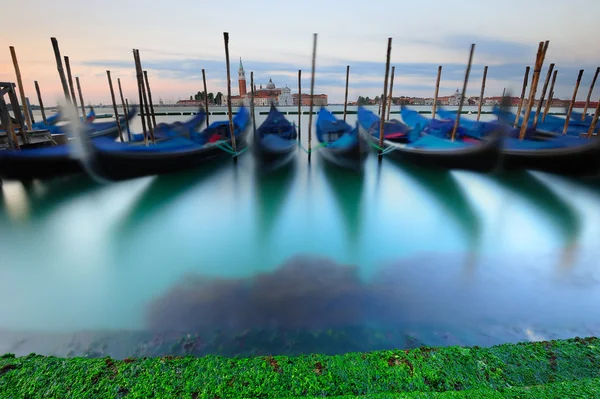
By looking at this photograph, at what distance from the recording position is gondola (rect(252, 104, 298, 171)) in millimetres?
5920

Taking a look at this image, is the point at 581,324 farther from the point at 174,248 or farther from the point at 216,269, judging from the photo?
the point at 174,248

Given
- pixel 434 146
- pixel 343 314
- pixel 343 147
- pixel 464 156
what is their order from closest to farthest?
1. pixel 343 314
2. pixel 464 156
3. pixel 434 146
4. pixel 343 147

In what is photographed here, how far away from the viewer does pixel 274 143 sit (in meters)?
6.39

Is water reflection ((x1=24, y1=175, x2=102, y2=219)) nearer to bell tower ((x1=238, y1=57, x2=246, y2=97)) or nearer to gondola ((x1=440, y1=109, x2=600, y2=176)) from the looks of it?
gondola ((x1=440, y1=109, x2=600, y2=176))

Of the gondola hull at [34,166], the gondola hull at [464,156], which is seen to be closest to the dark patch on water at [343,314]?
the gondola hull at [464,156]

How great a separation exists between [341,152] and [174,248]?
12.9ft

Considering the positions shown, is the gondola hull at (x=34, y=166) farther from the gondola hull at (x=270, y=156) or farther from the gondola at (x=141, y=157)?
the gondola hull at (x=270, y=156)

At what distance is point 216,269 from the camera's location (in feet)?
8.85

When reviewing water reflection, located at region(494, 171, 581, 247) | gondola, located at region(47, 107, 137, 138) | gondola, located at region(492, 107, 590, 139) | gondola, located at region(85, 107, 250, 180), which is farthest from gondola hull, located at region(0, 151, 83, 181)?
gondola, located at region(492, 107, 590, 139)

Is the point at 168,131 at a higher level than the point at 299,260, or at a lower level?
higher

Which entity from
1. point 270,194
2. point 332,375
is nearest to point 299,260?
point 332,375

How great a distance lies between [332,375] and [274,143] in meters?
5.52

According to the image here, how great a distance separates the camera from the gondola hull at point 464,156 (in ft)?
13.2

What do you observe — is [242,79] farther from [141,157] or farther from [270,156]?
[141,157]
